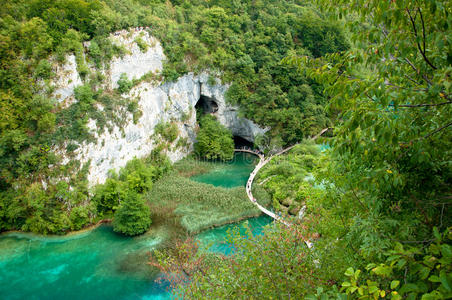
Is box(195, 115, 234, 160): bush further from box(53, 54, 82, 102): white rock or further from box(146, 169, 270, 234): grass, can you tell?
box(53, 54, 82, 102): white rock

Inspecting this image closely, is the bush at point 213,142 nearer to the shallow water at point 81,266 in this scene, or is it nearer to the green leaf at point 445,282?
the shallow water at point 81,266

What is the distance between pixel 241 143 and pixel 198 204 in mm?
13671

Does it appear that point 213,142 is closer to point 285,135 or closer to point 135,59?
point 285,135

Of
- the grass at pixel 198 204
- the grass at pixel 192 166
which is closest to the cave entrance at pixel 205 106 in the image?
the grass at pixel 192 166

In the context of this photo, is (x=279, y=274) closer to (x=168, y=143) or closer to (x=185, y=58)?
(x=168, y=143)

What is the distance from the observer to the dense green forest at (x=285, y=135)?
7.95 ft

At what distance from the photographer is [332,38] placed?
2988 centimetres

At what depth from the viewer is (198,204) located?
1656cm

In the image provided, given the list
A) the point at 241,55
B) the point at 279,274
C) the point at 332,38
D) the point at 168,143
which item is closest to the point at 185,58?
the point at 241,55

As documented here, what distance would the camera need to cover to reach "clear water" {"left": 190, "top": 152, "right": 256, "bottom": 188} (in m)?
20.2

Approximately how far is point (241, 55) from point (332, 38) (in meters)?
11.5

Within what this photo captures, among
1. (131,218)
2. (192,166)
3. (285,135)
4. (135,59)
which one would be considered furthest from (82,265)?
(285,135)

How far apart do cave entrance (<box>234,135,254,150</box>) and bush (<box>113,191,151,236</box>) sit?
14969 millimetres

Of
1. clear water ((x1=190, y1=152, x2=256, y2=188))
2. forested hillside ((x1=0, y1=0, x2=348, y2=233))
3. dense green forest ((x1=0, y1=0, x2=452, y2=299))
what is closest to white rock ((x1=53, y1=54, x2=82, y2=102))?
forested hillside ((x1=0, y1=0, x2=348, y2=233))
